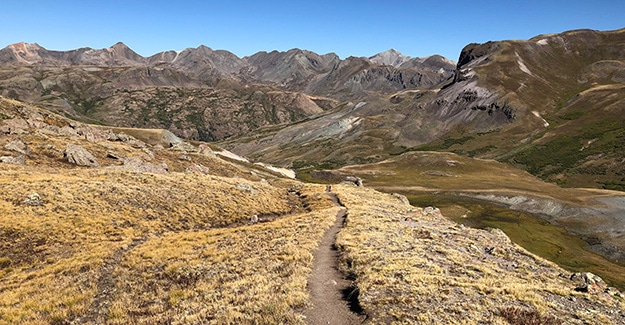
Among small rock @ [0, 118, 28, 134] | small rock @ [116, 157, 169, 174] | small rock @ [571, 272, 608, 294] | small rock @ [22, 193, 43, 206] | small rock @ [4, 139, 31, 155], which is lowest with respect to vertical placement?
small rock @ [571, 272, 608, 294]

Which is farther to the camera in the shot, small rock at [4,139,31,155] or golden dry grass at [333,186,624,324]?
small rock at [4,139,31,155]

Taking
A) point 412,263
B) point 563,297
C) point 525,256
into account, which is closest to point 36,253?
point 412,263

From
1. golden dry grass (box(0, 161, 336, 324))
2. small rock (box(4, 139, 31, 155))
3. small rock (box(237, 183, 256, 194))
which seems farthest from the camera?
small rock (box(237, 183, 256, 194))

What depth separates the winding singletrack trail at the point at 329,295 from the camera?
16609 millimetres

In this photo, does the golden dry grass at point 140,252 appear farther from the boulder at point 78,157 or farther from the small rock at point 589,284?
the small rock at point 589,284

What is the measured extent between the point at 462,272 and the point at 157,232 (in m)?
34.3

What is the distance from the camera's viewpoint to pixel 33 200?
3959cm

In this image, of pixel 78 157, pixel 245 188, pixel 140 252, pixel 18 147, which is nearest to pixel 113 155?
pixel 78 157

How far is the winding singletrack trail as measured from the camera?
16609mm

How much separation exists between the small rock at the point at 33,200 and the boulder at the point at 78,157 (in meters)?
28.6

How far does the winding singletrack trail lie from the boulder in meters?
59.3

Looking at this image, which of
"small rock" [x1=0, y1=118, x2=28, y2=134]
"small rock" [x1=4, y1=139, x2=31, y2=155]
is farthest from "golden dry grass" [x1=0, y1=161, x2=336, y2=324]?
"small rock" [x1=0, y1=118, x2=28, y2=134]

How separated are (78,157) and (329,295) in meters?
67.6

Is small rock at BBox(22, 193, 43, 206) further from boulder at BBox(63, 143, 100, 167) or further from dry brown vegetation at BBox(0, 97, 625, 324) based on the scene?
boulder at BBox(63, 143, 100, 167)
